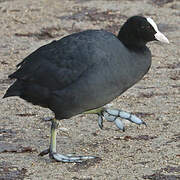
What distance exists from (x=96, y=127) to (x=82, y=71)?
3.68ft

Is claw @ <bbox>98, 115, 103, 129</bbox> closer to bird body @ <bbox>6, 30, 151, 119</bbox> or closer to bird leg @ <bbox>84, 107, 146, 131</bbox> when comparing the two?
bird leg @ <bbox>84, 107, 146, 131</bbox>

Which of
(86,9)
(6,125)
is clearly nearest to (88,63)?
(6,125)

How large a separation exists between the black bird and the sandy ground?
272 millimetres

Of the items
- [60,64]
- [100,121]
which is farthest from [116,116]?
[60,64]

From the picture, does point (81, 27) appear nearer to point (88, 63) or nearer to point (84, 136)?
point (84, 136)

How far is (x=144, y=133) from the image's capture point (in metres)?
6.21

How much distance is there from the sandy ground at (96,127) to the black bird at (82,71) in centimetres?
27

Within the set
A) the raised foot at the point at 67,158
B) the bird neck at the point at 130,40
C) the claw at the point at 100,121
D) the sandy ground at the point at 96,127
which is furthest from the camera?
the claw at the point at 100,121

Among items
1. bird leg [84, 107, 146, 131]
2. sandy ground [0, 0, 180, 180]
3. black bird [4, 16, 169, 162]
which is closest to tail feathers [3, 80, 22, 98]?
black bird [4, 16, 169, 162]

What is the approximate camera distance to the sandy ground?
5395mm

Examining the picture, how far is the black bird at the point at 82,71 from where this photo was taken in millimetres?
5410

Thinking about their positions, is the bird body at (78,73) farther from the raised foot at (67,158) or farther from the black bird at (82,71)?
the raised foot at (67,158)

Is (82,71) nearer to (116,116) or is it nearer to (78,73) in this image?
(78,73)

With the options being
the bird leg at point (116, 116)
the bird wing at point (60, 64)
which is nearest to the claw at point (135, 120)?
the bird leg at point (116, 116)
